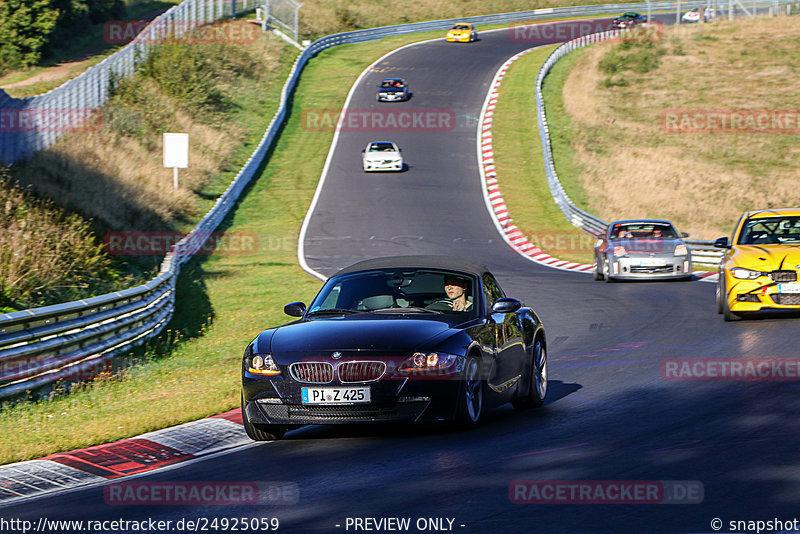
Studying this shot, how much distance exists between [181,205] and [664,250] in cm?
1700

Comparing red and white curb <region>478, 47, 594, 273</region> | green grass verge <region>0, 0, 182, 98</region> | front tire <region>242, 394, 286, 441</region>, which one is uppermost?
front tire <region>242, 394, 286, 441</region>

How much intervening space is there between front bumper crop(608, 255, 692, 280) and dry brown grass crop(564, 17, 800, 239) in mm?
13373

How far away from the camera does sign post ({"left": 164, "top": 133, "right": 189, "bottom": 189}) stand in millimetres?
34438

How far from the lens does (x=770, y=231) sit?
1612 cm

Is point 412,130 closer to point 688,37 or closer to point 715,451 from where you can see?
point 688,37

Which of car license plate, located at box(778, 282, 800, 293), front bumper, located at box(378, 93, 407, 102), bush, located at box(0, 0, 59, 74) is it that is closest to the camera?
car license plate, located at box(778, 282, 800, 293)

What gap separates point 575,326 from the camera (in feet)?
53.6

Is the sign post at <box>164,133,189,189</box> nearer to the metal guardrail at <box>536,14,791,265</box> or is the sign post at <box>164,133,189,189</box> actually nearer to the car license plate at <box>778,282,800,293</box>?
the metal guardrail at <box>536,14,791,265</box>
